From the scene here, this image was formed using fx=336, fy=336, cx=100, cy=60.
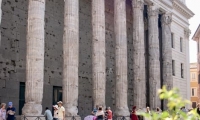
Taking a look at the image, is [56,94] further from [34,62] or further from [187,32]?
[187,32]

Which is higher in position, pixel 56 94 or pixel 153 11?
pixel 153 11

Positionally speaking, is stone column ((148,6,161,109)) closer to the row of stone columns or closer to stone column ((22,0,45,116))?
the row of stone columns

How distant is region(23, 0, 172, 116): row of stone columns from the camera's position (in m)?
14.4

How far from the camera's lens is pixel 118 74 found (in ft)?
65.3

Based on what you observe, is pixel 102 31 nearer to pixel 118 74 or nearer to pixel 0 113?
pixel 118 74

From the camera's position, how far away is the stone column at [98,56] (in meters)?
17.8

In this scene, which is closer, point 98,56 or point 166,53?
point 98,56

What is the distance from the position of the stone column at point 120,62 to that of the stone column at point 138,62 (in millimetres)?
1714

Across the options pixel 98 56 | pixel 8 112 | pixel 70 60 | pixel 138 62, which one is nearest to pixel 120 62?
pixel 138 62

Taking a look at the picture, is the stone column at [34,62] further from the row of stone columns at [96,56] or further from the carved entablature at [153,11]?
the carved entablature at [153,11]

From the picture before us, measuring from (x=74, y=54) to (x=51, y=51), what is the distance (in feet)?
13.8

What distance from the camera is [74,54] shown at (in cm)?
1638

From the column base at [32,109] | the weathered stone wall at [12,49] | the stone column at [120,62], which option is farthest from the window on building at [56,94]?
the column base at [32,109]

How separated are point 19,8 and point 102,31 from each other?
4.71 meters
